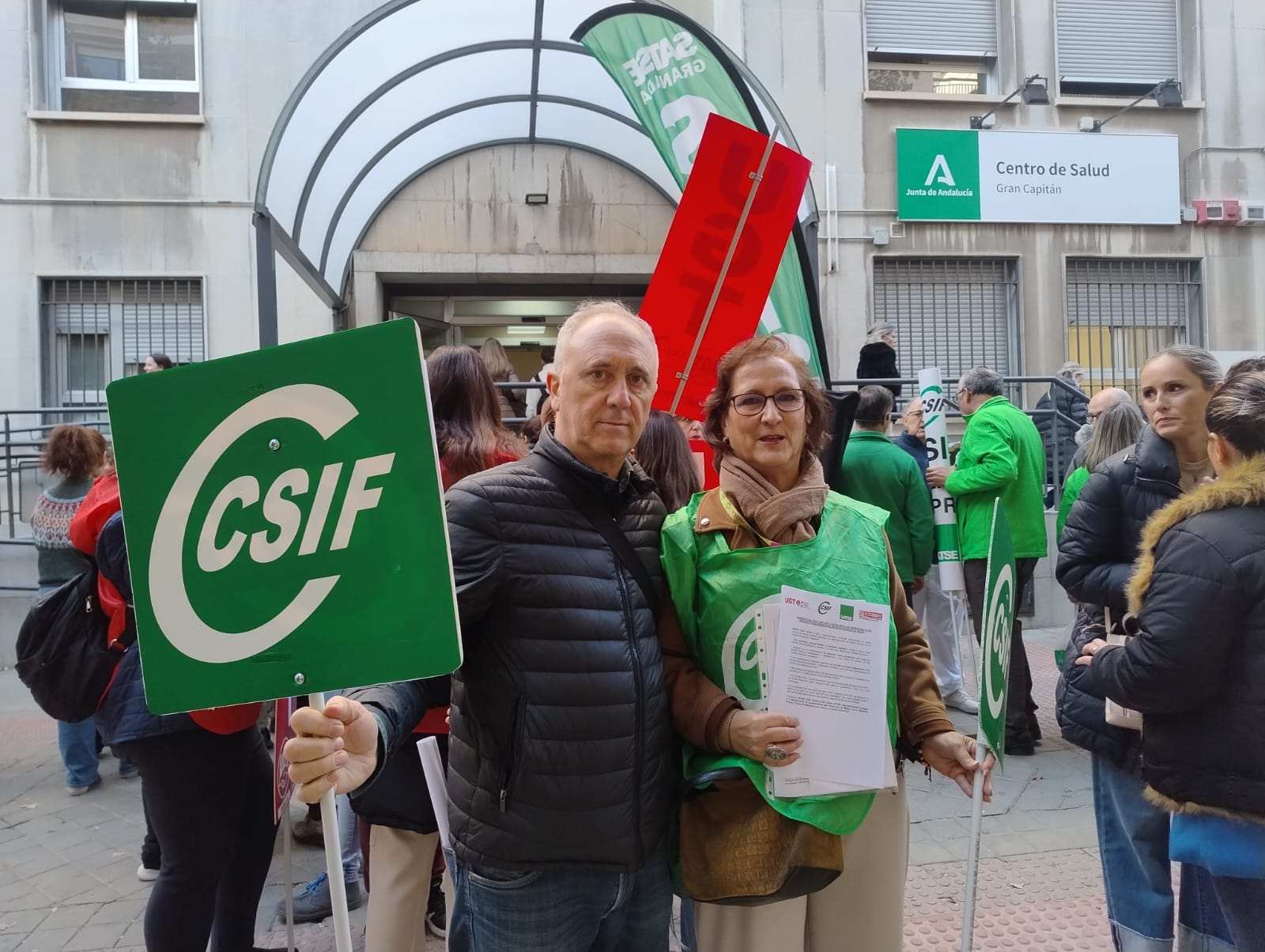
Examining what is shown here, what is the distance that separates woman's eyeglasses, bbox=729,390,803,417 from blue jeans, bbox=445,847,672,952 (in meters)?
0.99

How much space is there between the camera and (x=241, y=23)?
32.0 ft

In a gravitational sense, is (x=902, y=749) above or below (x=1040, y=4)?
below

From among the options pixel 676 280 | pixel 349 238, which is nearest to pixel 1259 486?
pixel 676 280

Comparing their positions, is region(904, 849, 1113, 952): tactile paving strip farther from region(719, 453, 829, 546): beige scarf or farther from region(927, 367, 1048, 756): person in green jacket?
region(719, 453, 829, 546): beige scarf

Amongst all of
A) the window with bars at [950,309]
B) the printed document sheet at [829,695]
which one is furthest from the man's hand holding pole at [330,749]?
the window with bars at [950,309]

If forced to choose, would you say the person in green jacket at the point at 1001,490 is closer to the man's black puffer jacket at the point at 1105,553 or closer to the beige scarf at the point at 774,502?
the man's black puffer jacket at the point at 1105,553

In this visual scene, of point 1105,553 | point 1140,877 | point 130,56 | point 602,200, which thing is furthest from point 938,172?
point 1140,877

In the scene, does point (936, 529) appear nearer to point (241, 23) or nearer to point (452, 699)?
point (452, 699)

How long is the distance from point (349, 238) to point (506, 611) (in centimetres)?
792

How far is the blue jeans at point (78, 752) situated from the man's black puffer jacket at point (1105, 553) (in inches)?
194

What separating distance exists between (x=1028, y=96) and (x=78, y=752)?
38.5 feet

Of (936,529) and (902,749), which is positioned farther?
(936,529)

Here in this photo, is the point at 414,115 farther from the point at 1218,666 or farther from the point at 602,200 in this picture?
the point at 1218,666

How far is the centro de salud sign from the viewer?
35.3 feet
